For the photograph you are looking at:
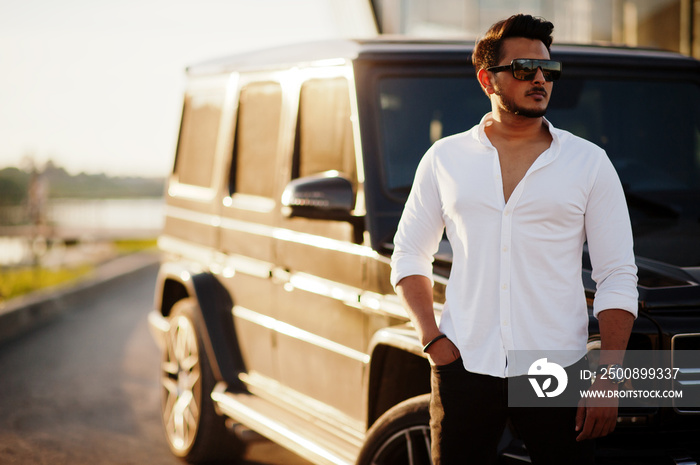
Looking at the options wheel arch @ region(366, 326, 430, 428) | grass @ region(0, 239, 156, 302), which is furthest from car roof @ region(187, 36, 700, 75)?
grass @ region(0, 239, 156, 302)

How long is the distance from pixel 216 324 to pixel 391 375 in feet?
5.99

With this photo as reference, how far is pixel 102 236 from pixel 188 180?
83.3 ft

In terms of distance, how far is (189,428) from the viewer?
555 centimetres

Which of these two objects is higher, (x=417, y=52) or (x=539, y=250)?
(x=417, y=52)

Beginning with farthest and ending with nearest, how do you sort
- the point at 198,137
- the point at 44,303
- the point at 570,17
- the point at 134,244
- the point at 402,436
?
the point at 134,244 < the point at 570,17 < the point at 44,303 < the point at 198,137 < the point at 402,436

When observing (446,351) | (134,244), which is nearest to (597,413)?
(446,351)

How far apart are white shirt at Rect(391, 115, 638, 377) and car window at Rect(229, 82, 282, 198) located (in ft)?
7.62

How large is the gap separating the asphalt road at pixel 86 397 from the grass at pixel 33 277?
4.01 ft

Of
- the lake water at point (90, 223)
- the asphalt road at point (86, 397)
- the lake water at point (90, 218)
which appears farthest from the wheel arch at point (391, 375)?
the lake water at point (90, 218)

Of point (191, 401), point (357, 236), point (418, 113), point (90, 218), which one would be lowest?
point (90, 218)

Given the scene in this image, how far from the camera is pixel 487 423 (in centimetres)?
267

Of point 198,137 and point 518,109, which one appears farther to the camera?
point 198,137

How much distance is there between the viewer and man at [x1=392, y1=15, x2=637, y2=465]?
2576 millimetres

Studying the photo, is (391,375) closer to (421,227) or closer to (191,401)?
(421,227)
